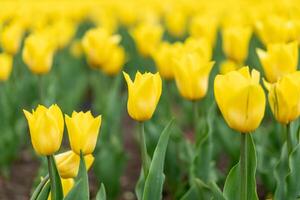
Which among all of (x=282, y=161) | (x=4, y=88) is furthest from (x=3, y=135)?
(x=282, y=161)

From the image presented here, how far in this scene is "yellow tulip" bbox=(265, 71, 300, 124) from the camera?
2.00m

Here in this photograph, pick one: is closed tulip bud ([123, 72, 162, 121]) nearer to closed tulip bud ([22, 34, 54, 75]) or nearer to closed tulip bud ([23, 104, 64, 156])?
closed tulip bud ([23, 104, 64, 156])

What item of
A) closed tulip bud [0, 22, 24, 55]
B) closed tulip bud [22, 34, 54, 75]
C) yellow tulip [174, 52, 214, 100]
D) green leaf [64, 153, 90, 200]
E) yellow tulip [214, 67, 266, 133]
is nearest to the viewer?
yellow tulip [214, 67, 266, 133]

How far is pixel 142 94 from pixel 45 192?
424 millimetres

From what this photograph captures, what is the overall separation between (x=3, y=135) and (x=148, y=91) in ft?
6.01

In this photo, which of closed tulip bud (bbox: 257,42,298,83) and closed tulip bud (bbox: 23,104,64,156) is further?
closed tulip bud (bbox: 257,42,298,83)

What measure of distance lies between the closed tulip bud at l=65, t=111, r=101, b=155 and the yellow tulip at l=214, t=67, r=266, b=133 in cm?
39

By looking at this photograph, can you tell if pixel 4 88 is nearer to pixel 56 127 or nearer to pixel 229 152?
pixel 229 152

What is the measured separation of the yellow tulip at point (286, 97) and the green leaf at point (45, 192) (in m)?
0.75

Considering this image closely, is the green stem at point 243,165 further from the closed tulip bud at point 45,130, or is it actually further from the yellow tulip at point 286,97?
the closed tulip bud at point 45,130

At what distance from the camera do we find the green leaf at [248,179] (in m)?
2.01

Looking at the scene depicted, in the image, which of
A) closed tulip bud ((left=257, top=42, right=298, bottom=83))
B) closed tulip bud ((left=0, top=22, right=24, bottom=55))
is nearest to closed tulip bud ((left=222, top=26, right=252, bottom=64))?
closed tulip bud ((left=257, top=42, right=298, bottom=83))

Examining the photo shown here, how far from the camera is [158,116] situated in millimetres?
3914

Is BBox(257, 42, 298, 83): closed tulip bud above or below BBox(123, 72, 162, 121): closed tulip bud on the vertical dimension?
below
